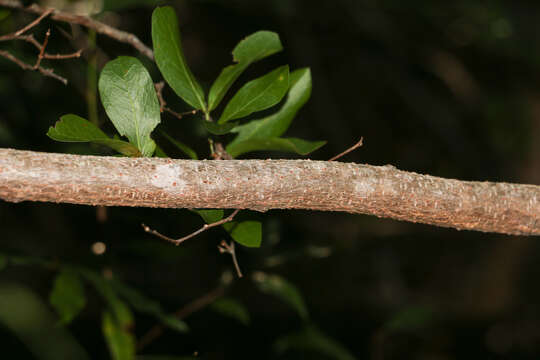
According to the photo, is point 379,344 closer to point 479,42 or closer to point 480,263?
point 480,263

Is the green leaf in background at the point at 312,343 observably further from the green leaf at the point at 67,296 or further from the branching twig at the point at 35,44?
the branching twig at the point at 35,44

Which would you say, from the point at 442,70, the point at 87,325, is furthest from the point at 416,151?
the point at 87,325

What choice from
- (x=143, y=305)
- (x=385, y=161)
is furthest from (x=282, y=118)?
(x=385, y=161)

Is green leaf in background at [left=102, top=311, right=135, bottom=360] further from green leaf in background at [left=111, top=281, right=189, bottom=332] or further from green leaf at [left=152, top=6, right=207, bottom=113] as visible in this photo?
green leaf at [left=152, top=6, right=207, bottom=113]

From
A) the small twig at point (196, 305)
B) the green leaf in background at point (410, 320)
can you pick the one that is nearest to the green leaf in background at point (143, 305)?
the small twig at point (196, 305)

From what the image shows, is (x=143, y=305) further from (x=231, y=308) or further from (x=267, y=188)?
(x=267, y=188)

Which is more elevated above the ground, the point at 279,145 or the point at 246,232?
the point at 279,145

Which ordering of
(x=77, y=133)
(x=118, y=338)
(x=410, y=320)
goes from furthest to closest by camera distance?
(x=410, y=320), (x=118, y=338), (x=77, y=133)

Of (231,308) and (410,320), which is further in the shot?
(410,320)
